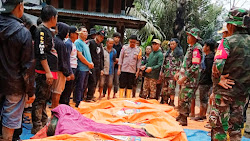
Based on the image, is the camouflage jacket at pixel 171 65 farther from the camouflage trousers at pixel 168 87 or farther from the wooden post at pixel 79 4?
the wooden post at pixel 79 4

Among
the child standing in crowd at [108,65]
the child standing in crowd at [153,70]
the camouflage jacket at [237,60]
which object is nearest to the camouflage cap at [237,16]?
the camouflage jacket at [237,60]

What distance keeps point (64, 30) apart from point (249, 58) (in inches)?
131

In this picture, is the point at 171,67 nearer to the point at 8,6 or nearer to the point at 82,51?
the point at 82,51

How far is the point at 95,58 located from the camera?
6984mm

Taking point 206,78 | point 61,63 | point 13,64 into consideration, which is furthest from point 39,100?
point 206,78

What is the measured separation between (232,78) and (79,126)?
2.33 m

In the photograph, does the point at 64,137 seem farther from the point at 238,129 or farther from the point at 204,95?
the point at 204,95

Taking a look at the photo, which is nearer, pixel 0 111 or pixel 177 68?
pixel 0 111

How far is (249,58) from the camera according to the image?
3.13 m

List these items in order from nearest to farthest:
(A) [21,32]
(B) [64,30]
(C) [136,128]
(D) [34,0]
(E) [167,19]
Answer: (A) [21,32] < (C) [136,128] < (B) [64,30] < (D) [34,0] < (E) [167,19]

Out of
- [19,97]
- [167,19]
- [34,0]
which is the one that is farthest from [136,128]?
[167,19]

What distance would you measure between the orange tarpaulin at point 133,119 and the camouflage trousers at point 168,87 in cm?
161

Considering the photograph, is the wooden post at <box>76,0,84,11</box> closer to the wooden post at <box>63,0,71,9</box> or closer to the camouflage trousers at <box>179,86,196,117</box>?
the wooden post at <box>63,0,71,9</box>

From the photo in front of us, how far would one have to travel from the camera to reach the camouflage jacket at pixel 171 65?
23.2 ft
